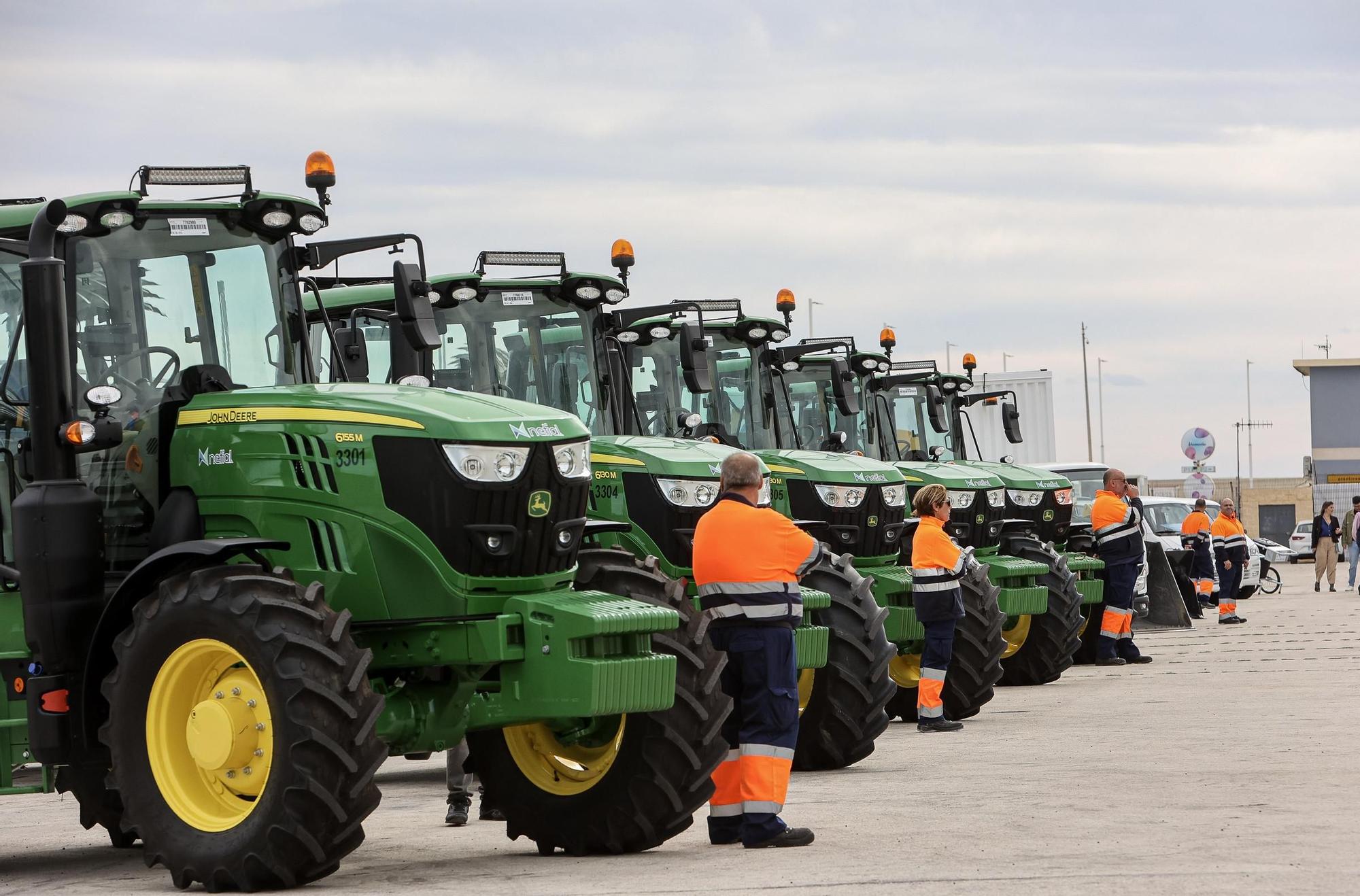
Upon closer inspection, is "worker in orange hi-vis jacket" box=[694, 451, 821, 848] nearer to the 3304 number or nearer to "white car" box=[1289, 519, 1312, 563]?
the 3304 number

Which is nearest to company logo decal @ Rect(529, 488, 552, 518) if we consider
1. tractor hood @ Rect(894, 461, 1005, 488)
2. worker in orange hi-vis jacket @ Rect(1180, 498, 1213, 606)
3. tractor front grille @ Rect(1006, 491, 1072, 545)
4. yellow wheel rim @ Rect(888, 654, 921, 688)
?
yellow wheel rim @ Rect(888, 654, 921, 688)

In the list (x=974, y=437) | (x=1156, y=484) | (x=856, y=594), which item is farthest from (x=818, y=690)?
(x=1156, y=484)

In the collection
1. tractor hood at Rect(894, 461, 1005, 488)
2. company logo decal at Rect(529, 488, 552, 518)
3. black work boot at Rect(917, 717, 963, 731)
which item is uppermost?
company logo decal at Rect(529, 488, 552, 518)

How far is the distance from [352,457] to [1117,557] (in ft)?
43.1

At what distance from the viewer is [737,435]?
1677cm

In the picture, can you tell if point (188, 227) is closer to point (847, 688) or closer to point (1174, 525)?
point (847, 688)

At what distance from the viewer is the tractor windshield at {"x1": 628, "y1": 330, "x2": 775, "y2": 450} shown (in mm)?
15141

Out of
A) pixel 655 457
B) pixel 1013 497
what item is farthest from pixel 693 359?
pixel 1013 497

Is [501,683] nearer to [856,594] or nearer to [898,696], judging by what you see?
[856,594]

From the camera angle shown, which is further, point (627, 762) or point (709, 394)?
point (709, 394)

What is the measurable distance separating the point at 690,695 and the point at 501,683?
2.93 feet

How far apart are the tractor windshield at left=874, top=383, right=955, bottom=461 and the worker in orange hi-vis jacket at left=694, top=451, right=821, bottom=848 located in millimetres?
12369

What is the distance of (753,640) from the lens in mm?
8938

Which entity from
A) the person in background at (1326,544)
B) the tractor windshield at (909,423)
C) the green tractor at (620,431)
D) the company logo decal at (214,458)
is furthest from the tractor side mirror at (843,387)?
the person in background at (1326,544)
